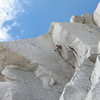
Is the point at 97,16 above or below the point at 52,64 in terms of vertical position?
above

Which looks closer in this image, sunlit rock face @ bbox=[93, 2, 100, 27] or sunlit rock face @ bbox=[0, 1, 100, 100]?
sunlit rock face @ bbox=[0, 1, 100, 100]

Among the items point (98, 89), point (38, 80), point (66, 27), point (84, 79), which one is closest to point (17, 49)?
point (38, 80)

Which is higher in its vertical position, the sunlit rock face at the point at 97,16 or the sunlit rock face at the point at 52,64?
the sunlit rock face at the point at 97,16

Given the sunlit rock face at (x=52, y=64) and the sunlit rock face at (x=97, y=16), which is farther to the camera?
the sunlit rock face at (x=97, y=16)

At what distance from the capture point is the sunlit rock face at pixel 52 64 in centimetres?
584

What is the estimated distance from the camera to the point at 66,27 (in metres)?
10.5

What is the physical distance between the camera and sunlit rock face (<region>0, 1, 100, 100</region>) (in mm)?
5836

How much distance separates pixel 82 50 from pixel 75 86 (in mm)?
3674

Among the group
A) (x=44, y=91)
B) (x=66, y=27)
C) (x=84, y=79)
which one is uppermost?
(x=66, y=27)

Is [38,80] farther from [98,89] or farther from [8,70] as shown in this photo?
[98,89]

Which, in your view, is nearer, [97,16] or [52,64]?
[52,64]

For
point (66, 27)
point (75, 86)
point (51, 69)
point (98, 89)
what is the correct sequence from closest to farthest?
point (98, 89) → point (75, 86) → point (51, 69) → point (66, 27)

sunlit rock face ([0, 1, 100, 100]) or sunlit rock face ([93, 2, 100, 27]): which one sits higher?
sunlit rock face ([93, 2, 100, 27])

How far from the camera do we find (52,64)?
9.15m
